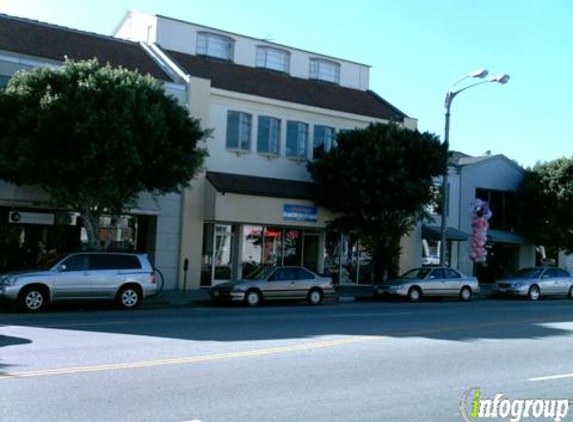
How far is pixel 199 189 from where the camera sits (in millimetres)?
25062

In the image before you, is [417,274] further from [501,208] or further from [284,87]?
[501,208]

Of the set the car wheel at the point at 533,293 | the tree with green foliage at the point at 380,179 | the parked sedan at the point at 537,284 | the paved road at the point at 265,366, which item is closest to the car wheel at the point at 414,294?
the tree with green foliage at the point at 380,179

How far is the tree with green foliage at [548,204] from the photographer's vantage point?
32594 millimetres

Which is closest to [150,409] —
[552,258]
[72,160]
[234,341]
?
[234,341]

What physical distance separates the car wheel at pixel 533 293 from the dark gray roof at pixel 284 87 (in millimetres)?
9223

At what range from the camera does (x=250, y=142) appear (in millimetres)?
26719

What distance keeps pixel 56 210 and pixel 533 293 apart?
19.0 m

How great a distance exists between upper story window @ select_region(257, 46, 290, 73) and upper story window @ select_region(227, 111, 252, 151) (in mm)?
4792

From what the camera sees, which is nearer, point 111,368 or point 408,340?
point 111,368

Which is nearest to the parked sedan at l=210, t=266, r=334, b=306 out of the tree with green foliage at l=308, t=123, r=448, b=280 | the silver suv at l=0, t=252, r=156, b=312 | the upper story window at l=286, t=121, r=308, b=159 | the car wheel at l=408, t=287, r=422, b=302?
the silver suv at l=0, t=252, r=156, b=312

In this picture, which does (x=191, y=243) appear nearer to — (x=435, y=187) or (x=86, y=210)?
(x=86, y=210)

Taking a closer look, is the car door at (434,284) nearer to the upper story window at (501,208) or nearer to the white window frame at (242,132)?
the white window frame at (242,132)

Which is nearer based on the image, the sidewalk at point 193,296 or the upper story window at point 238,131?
the sidewalk at point 193,296

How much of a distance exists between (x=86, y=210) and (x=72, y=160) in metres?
1.81
